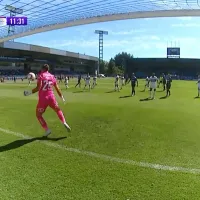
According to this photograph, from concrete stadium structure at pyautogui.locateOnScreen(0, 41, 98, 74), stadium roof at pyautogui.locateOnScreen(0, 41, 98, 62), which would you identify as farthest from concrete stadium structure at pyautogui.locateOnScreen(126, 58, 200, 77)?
stadium roof at pyautogui.locateOnScreen(0, 41, 98, 62)

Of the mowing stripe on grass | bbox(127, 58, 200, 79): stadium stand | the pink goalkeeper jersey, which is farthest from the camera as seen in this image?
bbox(127, 58, 200, 79): stadium stand

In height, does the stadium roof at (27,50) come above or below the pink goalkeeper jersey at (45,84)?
above

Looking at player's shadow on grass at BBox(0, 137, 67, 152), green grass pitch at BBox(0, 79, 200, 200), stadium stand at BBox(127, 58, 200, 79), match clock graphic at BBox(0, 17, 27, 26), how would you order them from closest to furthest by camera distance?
green grass pitch at BBox(0, 79, 200, 200) < player's shadow on grass at BBox(0, 137, 67, 152) < match clock graphic at BBox(0, 17, 27, 26) < stadium stand at BBox(127, 58, 200, 79)

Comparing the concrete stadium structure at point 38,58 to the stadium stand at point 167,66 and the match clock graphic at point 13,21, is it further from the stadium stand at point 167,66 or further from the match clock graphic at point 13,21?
the match clock graphic at point 13,21

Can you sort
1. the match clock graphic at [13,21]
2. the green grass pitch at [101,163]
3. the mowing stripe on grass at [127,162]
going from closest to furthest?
the green grass pitch at [101,163]
the mowing stripe on grass at [127,162]
the match clock graphic at [13,21]

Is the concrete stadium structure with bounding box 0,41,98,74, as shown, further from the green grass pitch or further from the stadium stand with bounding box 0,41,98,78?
the green grass pitch

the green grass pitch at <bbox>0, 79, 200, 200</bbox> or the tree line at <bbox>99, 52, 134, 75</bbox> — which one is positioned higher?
the tree line at <bbox>99, 52, 134, 75</bbox>

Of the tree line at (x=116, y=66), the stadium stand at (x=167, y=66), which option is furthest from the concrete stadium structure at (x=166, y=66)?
the tree line at (x=116, y=66)

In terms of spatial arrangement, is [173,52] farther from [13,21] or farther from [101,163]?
[101,163]

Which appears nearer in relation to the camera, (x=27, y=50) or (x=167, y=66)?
(x=27, y=50)

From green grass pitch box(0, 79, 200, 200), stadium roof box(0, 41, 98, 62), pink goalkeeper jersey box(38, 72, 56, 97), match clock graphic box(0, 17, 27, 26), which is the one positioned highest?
stadium roof box(0, 41, 98, 62)

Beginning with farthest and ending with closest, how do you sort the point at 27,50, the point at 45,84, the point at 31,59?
the point at 31,59, the point at 27,50, the point at 45,84

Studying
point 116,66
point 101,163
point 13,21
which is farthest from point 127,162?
point 116,66

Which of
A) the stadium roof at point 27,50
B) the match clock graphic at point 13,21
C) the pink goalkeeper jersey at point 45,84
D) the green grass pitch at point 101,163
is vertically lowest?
the green grass pitch at point 101,163
